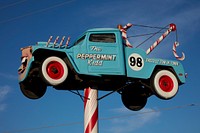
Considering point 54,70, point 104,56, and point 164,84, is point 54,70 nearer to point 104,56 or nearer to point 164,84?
point 104,56

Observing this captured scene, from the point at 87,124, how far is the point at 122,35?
4.05 meters

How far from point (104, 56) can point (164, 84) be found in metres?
2.84

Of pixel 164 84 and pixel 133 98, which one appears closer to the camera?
pixel 164 84

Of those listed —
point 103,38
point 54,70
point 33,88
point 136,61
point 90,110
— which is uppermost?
point 103,38

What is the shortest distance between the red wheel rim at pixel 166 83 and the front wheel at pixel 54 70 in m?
4.08

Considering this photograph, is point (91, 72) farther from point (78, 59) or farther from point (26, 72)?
point (26, 72)

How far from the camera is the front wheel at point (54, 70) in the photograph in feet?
44.8

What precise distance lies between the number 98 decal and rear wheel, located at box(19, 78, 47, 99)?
358 centimetres

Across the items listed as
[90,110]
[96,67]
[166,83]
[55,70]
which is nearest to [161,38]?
[166,83]

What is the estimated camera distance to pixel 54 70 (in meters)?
13.8

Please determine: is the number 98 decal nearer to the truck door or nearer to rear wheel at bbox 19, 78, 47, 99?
the truck door

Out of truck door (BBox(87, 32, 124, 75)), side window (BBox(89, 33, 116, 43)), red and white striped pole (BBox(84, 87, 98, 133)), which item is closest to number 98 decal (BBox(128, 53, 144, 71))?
truck door (BBox(87, 32, 124, 75))

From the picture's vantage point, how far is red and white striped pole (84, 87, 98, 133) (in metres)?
15.0

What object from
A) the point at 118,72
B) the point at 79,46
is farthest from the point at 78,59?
the point at 118,72
